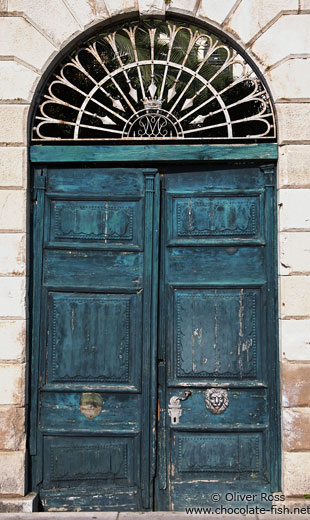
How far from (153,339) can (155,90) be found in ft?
7.11

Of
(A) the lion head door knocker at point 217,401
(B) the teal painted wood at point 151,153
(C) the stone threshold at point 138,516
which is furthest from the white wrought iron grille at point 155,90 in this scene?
(C) the stone threshold at point 138,516

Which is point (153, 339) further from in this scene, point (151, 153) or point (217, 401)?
point (151, 153)

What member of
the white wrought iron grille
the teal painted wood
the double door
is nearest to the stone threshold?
the double door

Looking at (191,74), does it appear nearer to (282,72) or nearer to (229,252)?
(282,72)

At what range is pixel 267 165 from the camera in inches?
191

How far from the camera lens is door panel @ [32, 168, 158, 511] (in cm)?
477

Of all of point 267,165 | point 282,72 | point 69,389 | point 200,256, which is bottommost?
point 69,389

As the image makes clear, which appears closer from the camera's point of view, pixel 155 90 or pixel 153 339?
pixel 153 339

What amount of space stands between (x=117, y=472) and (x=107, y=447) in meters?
0.23

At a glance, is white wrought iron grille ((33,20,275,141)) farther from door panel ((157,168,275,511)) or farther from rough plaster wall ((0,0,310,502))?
door panel ((157,168,275,511))

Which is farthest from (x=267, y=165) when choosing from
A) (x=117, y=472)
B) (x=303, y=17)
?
(x=117, y=472)

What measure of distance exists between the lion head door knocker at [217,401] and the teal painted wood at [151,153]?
200 centimetres

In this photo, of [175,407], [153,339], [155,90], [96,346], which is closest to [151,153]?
[155,90]

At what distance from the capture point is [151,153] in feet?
15.9
